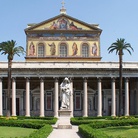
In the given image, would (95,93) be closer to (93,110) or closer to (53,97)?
(93,110)

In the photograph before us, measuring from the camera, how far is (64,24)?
60.4 m

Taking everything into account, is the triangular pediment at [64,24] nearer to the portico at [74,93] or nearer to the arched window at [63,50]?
the arched window at [63,50]

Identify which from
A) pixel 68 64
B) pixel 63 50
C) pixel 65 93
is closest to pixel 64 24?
pixel 63 50

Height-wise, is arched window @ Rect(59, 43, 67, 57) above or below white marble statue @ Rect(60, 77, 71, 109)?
above

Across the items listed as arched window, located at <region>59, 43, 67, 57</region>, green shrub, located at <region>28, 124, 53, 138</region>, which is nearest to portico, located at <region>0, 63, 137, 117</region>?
arched window, located at <region>59, 43, 67, 57</region>

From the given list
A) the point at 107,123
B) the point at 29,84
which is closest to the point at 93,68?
the point at 29,84

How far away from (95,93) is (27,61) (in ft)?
39.2

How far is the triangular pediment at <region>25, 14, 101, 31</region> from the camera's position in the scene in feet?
196

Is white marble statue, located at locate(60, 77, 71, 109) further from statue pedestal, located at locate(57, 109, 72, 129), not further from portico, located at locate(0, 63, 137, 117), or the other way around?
portico, located at locate(0, 63, 137, 117)

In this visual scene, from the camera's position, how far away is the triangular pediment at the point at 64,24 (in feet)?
196

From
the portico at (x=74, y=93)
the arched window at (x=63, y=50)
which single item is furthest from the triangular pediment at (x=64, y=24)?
the portico at (x=74, y=93)

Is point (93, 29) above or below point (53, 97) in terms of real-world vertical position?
above

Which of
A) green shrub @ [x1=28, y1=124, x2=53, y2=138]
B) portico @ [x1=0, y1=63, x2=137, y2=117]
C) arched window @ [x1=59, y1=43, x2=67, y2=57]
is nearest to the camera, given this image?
green shrub @ [x1=28, y1=124, x2=53, y2=138]

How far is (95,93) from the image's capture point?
60438 millimetres
